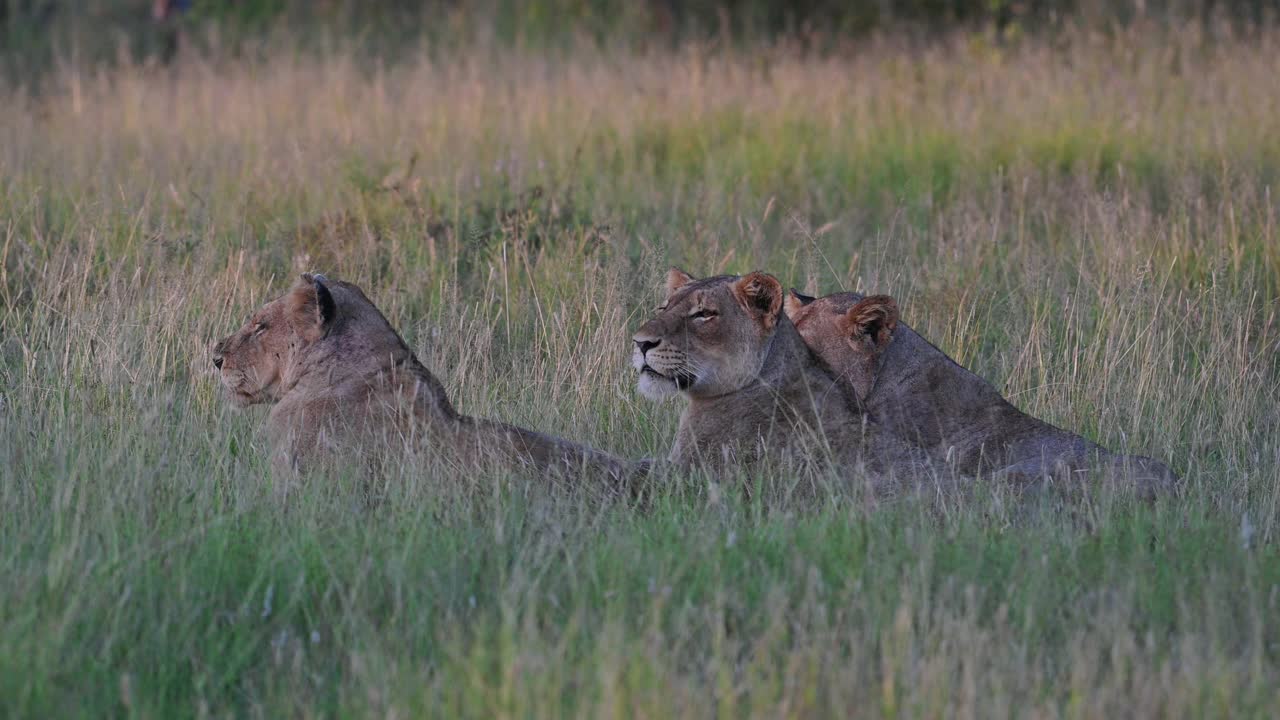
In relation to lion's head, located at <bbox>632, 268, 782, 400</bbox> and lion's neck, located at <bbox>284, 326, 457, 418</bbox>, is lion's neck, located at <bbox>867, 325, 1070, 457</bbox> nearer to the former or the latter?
lion's head, located at <bbox>632, 268, 782, 400</bbox>

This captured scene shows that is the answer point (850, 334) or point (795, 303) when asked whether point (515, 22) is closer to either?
point (795, 303)

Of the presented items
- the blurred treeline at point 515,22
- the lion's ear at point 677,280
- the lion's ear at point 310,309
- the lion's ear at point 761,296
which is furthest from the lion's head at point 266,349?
the blurred treeline at point 515,22

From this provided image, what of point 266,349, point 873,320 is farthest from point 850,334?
point 266,349

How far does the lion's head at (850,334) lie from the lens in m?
6.65

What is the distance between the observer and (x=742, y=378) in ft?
21.5

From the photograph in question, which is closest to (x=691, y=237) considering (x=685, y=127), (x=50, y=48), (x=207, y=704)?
(x=685, y=127)

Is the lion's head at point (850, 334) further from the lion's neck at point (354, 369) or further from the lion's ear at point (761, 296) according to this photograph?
the lion's neck at point (354, 369)

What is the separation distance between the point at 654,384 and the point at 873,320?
95 centimetres

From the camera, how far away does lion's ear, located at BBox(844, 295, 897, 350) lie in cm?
658

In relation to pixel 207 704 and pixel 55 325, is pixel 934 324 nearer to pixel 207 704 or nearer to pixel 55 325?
pixel 55 325

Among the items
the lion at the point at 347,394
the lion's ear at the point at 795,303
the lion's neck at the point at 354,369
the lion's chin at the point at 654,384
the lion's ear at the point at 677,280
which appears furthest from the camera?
the lion's ear at the point at 795,303

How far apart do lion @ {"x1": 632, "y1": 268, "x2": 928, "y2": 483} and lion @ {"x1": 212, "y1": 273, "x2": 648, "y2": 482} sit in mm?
463

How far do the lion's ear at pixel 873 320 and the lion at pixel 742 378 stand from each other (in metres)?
0.24

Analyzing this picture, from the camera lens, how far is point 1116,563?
4.77 metres
